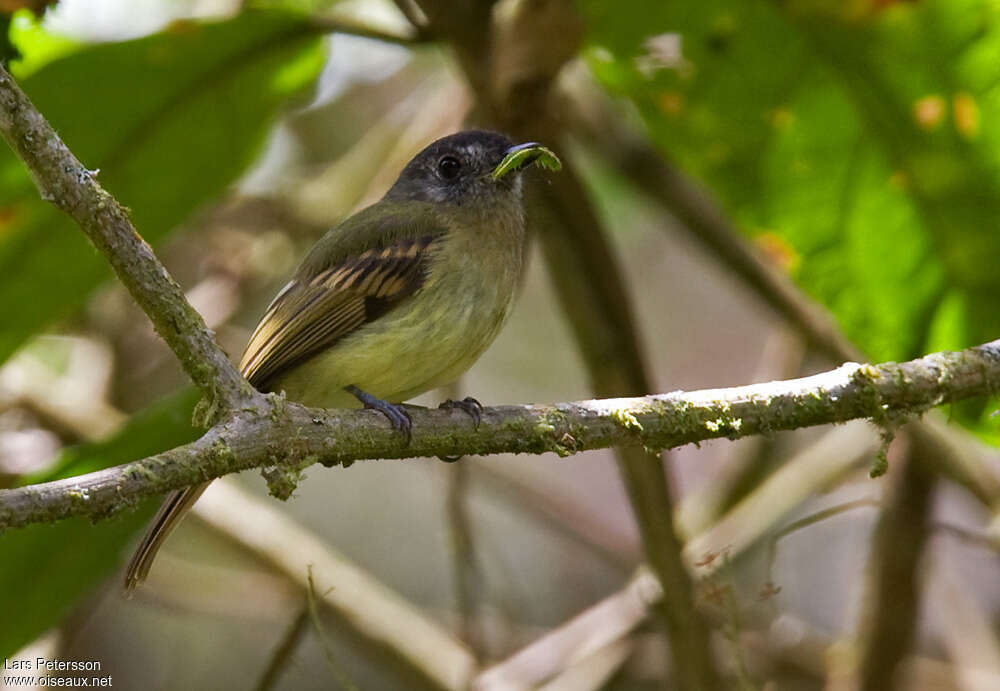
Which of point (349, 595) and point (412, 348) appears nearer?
point (412, 348)

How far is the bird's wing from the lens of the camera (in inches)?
112

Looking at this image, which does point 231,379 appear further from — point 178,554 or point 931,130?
point 178,554

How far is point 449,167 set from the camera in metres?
3.36

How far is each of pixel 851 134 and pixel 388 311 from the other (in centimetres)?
155

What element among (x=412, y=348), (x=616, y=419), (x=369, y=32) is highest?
(x=369, y=32)

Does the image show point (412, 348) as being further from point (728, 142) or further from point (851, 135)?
point (851, 135)

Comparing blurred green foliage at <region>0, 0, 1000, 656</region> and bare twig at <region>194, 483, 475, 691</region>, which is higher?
blurred green foliage at <region>0, 0, 1000, 656</region>

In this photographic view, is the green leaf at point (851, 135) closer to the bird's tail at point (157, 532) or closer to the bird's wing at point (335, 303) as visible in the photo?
the bird's wing at point (335, 303)

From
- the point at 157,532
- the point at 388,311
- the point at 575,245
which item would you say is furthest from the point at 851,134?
the point at 157,532

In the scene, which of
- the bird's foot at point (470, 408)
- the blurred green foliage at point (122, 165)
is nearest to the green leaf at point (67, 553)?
the blurred green foliage at point (122, 165)

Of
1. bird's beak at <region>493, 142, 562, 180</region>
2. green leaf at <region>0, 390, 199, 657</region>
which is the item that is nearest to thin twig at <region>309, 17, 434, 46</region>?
bird's beak at <region>493, 142, 562, 180</region>

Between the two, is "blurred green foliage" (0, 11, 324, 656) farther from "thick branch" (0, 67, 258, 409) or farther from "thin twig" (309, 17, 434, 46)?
"thick branch" (0, 67, 258, 409)

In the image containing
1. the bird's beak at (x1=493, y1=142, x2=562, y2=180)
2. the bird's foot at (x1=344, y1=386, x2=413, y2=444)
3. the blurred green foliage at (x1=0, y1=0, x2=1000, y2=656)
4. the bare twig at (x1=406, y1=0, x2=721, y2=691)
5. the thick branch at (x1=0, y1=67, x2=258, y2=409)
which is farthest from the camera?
the blurred green foliage at (x1=0, y1=0, x2=1000, y2=656)

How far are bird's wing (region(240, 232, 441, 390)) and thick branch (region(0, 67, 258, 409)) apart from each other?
93 centimetres
